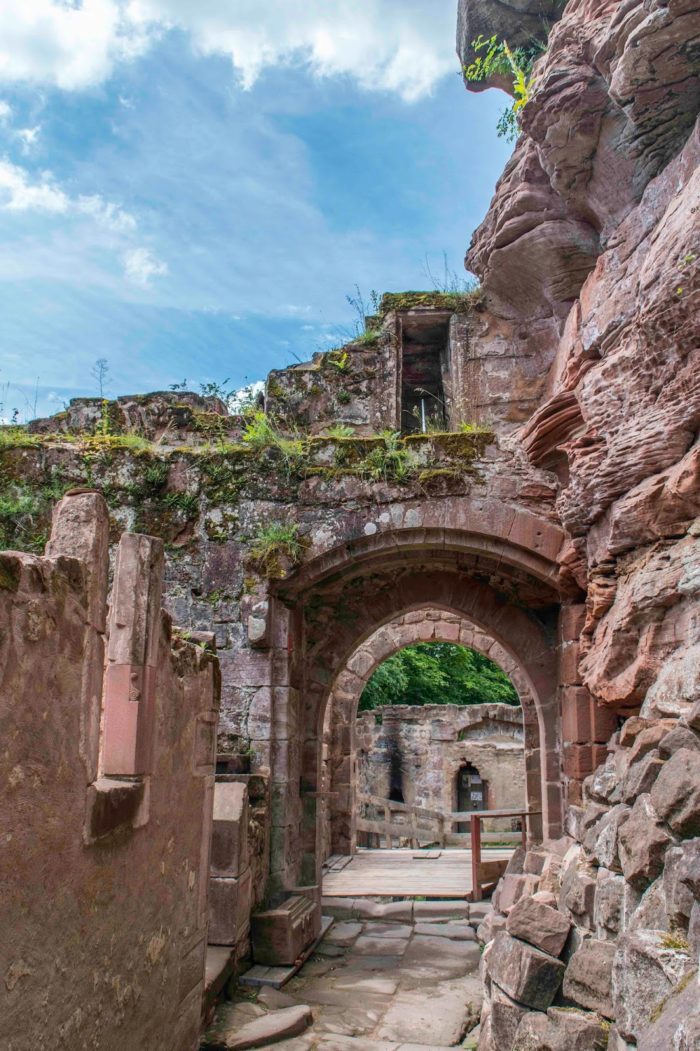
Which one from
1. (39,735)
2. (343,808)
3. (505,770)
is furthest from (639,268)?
(505,770)

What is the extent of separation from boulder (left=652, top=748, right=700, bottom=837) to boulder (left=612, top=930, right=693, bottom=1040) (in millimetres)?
374

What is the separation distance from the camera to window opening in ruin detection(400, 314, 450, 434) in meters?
10.3

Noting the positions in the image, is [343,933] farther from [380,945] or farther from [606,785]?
[606,785]

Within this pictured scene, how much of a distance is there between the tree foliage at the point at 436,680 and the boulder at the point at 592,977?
50.7 feet

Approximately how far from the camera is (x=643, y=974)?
267 centimetres

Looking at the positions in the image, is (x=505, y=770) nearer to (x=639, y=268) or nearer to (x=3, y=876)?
(x=639, y=268)

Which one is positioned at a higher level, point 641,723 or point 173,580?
point 173,580

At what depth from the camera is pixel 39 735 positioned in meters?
2.21

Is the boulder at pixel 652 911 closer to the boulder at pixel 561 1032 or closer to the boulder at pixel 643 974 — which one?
the boulder at pixel 643 974

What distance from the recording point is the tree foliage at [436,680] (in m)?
19.1

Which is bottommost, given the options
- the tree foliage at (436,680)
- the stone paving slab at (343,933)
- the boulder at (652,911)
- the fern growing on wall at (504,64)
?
the stone paving slab at (343,933)

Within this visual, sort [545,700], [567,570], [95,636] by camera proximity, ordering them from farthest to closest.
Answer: [545,700], [567,570], [95,636]

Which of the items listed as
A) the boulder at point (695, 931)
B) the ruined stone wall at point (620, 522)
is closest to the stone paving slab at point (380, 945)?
the ruined stone wall at point (620, 522)

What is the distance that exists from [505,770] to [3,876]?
1562cm
